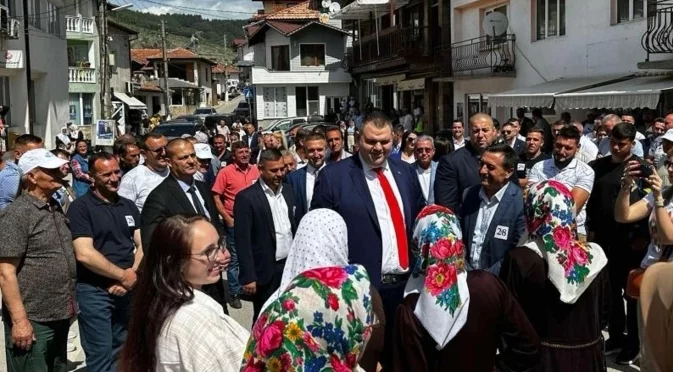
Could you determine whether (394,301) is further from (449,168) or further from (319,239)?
(449,168)

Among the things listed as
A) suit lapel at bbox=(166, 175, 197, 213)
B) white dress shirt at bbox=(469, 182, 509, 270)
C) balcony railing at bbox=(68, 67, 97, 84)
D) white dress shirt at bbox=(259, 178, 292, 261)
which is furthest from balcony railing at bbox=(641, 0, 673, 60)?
balcony railing at bbox=(68, 67, 97, 84)

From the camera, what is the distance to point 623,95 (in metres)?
13.7

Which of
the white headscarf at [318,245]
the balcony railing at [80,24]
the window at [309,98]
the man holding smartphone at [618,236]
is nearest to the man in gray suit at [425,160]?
the man holding smartphone at [618,236]

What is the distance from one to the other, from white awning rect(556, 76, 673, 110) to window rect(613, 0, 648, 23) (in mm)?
1898

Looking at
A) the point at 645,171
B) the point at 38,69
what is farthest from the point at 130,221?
the point at 38,69

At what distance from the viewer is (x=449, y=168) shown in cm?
654

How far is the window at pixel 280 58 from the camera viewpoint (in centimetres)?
4825

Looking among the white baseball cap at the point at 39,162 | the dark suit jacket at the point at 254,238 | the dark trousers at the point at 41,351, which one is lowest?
the dark trousers at the point at 41,351

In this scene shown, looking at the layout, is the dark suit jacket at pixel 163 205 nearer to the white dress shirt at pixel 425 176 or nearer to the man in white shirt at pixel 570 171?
the man in white shirt at pixel 570 171

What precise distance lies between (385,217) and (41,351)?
2.36 meters

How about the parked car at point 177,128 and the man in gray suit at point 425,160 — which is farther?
the parked car at point 177,128

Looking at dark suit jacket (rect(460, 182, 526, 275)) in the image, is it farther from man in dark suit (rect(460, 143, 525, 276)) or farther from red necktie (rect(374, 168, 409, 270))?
red necktie (rect(374, 168, 409, 270))

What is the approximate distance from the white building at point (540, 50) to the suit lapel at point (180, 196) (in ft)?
39.0

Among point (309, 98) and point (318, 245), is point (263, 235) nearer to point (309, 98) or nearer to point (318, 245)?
point (318, 245)
